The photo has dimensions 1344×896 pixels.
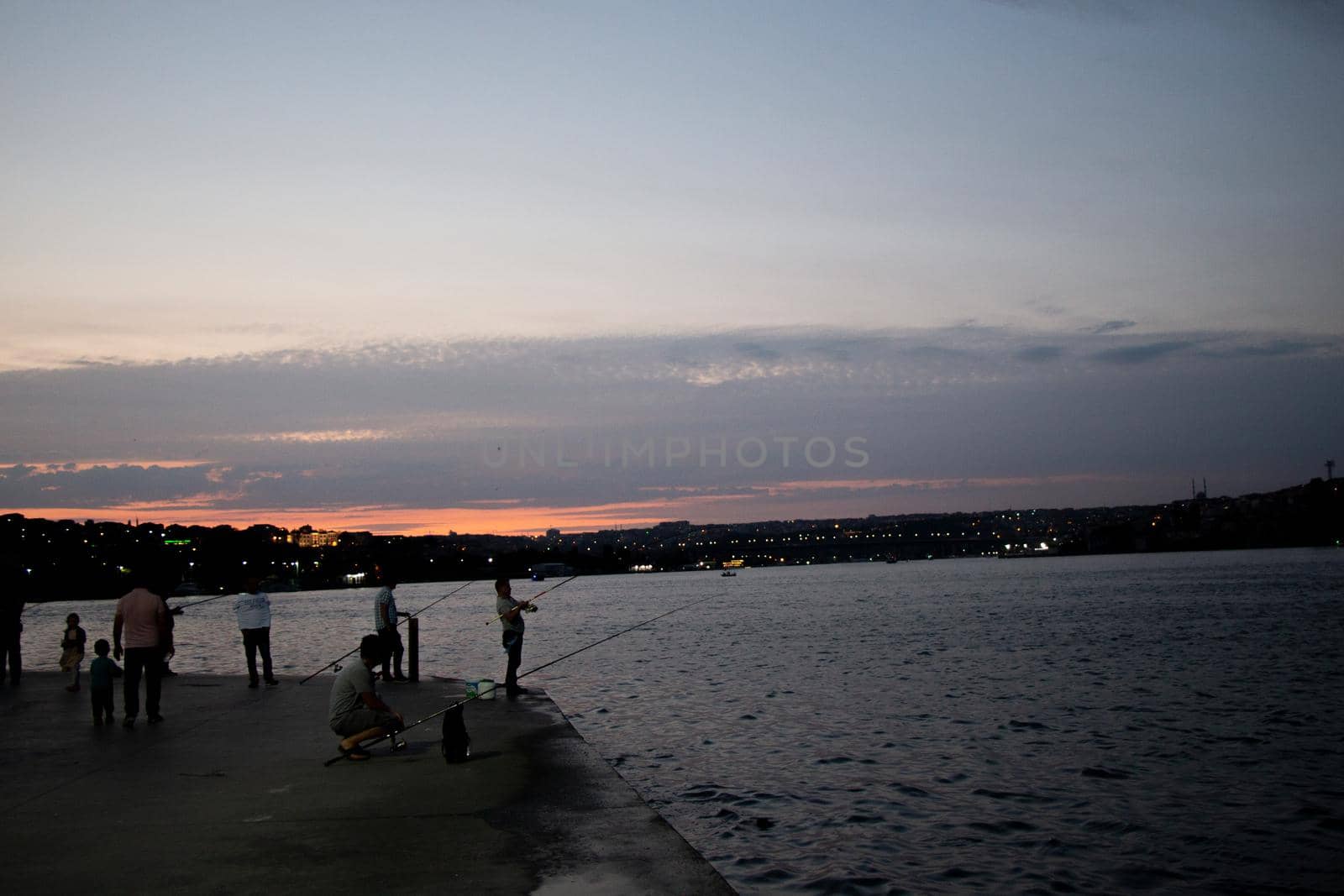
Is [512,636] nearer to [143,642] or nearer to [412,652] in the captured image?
[412,652]

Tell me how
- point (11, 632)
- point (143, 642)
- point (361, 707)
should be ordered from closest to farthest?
point (361, 707) < point (143, 642) < point (11, 632)

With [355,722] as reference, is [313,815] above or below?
below

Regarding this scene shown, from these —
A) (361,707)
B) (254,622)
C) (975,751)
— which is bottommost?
(975,751)

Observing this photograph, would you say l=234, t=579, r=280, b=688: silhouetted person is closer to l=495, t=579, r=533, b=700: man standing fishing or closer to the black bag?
l=495, t=579, r=533, b=700: man standing fishing

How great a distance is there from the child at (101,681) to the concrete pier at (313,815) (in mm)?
209

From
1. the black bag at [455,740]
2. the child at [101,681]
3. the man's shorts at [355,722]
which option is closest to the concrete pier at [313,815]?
the black bag at [455,740]

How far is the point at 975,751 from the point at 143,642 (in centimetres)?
1110

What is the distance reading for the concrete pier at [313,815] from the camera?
6.25m

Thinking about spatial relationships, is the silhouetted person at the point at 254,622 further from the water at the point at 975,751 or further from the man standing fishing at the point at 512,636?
the man standing fishing at the point at 512,636

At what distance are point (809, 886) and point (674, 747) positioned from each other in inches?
276

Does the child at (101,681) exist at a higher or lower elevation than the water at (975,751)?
higher

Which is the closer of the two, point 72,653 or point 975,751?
point 975,751

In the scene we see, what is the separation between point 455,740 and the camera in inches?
393

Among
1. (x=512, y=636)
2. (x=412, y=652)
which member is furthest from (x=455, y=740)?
(x=412, y=652)
